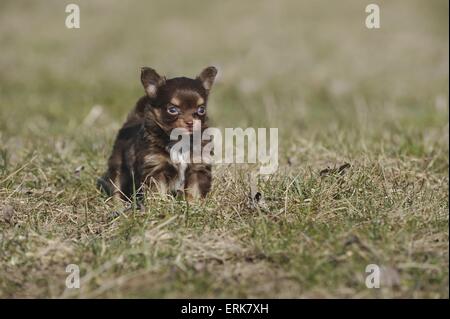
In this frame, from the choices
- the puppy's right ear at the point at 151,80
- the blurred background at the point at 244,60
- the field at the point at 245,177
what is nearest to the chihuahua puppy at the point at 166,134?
the puppy's right ear at the point at 151,80

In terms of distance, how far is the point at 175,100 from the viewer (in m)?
5.51

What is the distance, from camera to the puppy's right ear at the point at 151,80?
5707mm

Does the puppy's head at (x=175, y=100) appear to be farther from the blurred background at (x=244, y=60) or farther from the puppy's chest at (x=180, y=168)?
the blurred background at (x=244, y=60)

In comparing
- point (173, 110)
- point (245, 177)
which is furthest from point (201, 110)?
point (245, 177)

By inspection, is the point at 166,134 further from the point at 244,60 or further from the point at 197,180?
the point at 244,60

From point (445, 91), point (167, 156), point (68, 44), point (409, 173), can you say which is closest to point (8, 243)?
point (167, 156)

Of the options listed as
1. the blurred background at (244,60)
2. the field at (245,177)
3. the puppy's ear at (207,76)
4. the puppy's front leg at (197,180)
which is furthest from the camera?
the blurred background at (244,60)

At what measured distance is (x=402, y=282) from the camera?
13.5ft

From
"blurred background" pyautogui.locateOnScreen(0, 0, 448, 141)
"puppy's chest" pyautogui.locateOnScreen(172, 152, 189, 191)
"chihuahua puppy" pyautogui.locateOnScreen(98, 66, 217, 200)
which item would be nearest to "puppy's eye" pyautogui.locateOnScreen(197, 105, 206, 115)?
"chihuahua puppy" pyautogui.locateOnScreen(98, 66, 217, 200)

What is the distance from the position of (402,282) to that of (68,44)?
1159 centimetres

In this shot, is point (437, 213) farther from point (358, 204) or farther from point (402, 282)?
point (402, 282)

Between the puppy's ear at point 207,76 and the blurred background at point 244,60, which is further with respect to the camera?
the blurred background at point 244,60

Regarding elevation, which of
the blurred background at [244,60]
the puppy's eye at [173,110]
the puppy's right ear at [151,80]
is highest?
the blurred background at [244,60]

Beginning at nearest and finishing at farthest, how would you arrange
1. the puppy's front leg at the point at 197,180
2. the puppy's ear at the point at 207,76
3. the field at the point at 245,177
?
1. the field at the point at 245,177
2. the puppy's front leg at the point at 197,180
3. the puppy's ear at the point at 207,76
